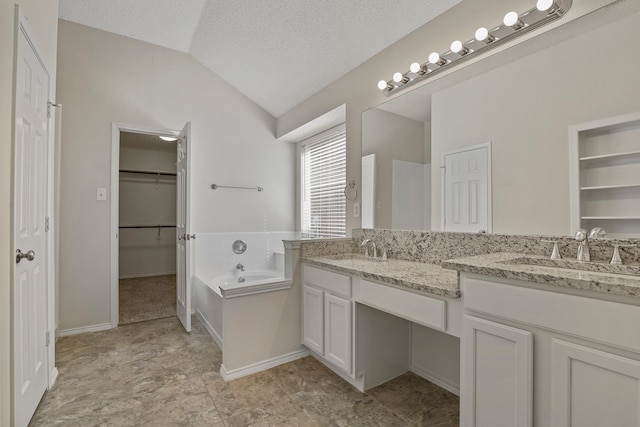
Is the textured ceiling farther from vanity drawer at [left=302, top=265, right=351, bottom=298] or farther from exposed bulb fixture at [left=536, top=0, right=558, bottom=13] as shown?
vanity drawer at [left=302, top=265, right=351, bottom=298]

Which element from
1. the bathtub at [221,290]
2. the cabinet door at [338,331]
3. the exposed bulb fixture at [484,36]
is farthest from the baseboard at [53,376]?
the exposed bulb fixture at [484,36]

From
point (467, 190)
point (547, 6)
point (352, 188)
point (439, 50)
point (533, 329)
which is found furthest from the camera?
point (352, 188)

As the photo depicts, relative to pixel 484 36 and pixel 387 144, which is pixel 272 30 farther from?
pixel 484 36

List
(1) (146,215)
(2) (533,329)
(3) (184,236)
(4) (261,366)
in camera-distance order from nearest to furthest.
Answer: (2) (533,329) → (4) (261,366) → (3) (184,236) → (1) (146,215)

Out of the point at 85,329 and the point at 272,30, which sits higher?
the point at 272,30

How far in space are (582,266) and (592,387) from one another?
0.51m

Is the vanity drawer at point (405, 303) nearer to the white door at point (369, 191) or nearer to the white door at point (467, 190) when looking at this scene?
the white door at point (467, 190)

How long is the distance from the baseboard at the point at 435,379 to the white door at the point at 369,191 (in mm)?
1064

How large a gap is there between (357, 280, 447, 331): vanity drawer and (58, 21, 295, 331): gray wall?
7.03ft

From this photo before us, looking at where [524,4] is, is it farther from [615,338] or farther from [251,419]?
[251,419]

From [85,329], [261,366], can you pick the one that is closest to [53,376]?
[85,329]

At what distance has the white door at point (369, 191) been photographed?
2486 mm

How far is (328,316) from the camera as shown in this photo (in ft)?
→ 6.73

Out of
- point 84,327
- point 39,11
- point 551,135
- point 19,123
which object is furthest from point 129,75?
point 551,135
